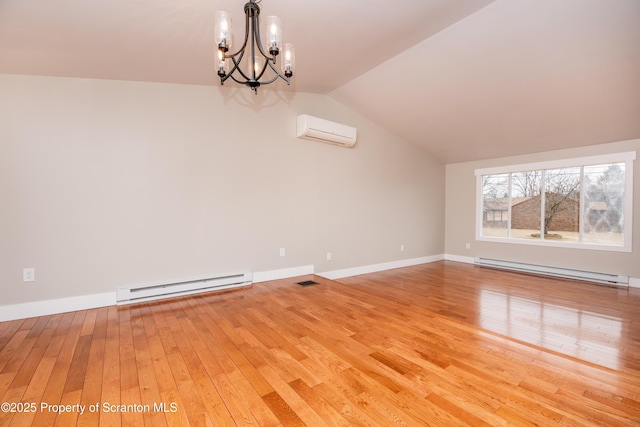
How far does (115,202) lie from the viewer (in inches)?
126

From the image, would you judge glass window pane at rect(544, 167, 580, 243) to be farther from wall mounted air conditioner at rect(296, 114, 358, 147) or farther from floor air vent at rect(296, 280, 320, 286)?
floor air vent at rect(296, 280, 320, 286)

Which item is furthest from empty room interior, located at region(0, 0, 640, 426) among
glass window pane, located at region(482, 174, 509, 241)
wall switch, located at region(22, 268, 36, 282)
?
glass window pane, located at region(482, 174, 509, 241)

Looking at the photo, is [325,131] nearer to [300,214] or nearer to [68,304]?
[300,214]

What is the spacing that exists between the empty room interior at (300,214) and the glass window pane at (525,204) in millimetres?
68

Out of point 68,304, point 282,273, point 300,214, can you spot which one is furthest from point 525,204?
point 68,304

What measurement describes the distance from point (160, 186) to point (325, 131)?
2.48 meters

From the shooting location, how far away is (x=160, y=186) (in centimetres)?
344

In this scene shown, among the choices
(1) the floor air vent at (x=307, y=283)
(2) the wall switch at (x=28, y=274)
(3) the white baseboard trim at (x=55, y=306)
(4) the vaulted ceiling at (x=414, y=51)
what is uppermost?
(4) the vaulted ceiling at (x=414, y=51)

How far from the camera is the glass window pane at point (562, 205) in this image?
201 inches

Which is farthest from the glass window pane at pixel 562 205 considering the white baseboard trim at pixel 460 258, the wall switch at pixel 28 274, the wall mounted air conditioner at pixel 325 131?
the wall switch at pixel 28 274

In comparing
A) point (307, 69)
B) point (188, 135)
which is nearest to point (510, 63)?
point (307, 69)

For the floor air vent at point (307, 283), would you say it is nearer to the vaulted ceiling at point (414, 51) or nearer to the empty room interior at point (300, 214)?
the empty room interior at point (300, 214)

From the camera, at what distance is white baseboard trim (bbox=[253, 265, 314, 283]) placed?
4.14m

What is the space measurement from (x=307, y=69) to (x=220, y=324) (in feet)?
10.3
